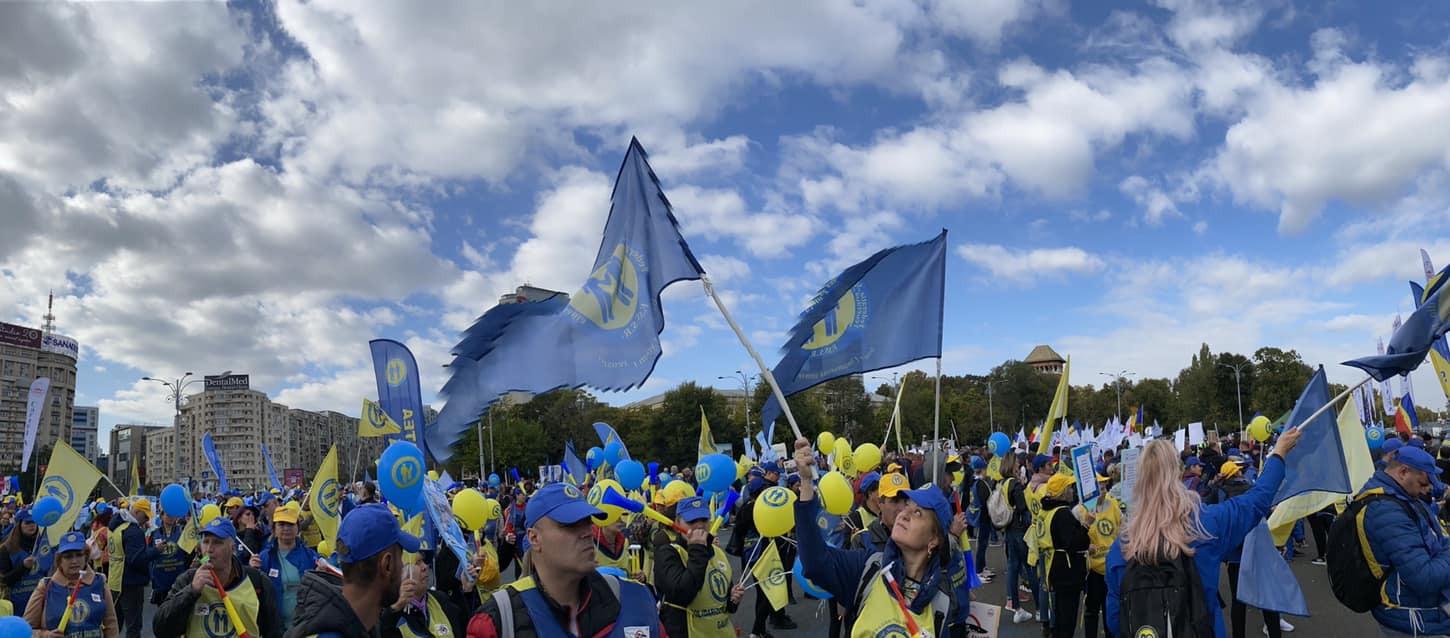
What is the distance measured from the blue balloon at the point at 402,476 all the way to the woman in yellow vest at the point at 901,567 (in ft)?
9.77

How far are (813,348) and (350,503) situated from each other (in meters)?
11.8

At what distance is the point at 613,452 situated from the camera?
1384cm

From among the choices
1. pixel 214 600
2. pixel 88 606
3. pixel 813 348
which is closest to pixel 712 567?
pixel 813 348

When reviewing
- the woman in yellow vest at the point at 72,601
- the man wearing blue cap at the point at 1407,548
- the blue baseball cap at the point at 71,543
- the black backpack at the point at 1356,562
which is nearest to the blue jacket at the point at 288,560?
the woman in yellow vest at the point at 72,601

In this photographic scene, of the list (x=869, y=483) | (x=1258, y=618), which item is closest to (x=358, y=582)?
(x=869, y=483)

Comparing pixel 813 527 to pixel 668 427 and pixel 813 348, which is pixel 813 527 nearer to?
pixel 813 348

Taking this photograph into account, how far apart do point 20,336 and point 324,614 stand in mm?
143215

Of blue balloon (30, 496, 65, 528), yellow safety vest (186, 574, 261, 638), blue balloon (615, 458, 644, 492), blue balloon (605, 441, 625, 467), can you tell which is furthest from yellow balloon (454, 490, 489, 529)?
blue balloon (605, 441, 625, 467)

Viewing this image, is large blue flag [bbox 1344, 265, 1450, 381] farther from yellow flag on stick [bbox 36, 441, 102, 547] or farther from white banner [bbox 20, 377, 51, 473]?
white banner [bbox 20, 377, 51, 473]

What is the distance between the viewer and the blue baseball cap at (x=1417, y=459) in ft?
15.0

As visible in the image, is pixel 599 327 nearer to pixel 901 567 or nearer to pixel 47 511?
pixel 901 567

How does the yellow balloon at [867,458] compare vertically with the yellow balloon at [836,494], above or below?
above

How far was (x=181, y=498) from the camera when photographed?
9680 mm

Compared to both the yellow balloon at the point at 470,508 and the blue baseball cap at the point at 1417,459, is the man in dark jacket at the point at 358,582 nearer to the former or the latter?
the yellow balloon at the point at 470,508
